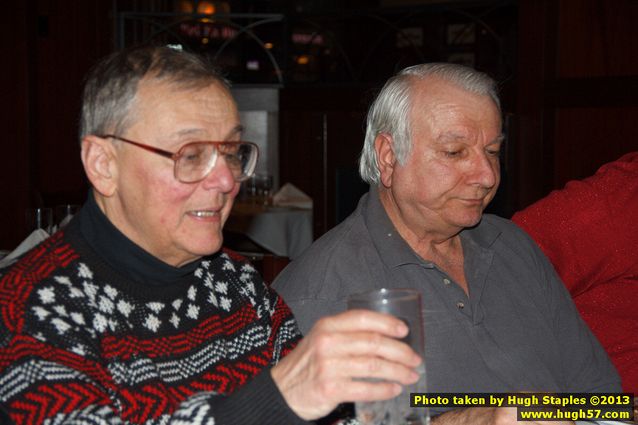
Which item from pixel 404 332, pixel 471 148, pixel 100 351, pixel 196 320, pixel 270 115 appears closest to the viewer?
pixel 404 332

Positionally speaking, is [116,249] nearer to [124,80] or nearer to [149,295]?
[149,295]

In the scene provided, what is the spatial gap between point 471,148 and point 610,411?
0.74m

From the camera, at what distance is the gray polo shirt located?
2.02 meters

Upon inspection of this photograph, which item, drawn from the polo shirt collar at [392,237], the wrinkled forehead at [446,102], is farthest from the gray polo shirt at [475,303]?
the wrinkled forehead at [446,102]

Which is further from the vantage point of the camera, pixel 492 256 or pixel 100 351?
pixel 492 256

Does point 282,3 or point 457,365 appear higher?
point 282,3

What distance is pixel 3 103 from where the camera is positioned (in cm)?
760

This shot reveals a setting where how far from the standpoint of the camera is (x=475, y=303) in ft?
7.06

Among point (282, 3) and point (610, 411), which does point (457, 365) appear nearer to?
point (610, 411)

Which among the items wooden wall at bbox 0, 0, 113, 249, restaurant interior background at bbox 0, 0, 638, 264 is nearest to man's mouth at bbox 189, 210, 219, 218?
restaurant interior background at bbox 0, 0, 638, 264

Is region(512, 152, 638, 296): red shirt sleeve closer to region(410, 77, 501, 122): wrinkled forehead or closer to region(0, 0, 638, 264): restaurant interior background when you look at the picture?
region(410, 77, 501, 122): wrinkled forehead

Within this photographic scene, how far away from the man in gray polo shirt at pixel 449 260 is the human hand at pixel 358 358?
0.72 m

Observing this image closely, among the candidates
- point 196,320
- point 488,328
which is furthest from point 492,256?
point 196,320

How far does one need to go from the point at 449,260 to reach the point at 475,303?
0.59 ft
